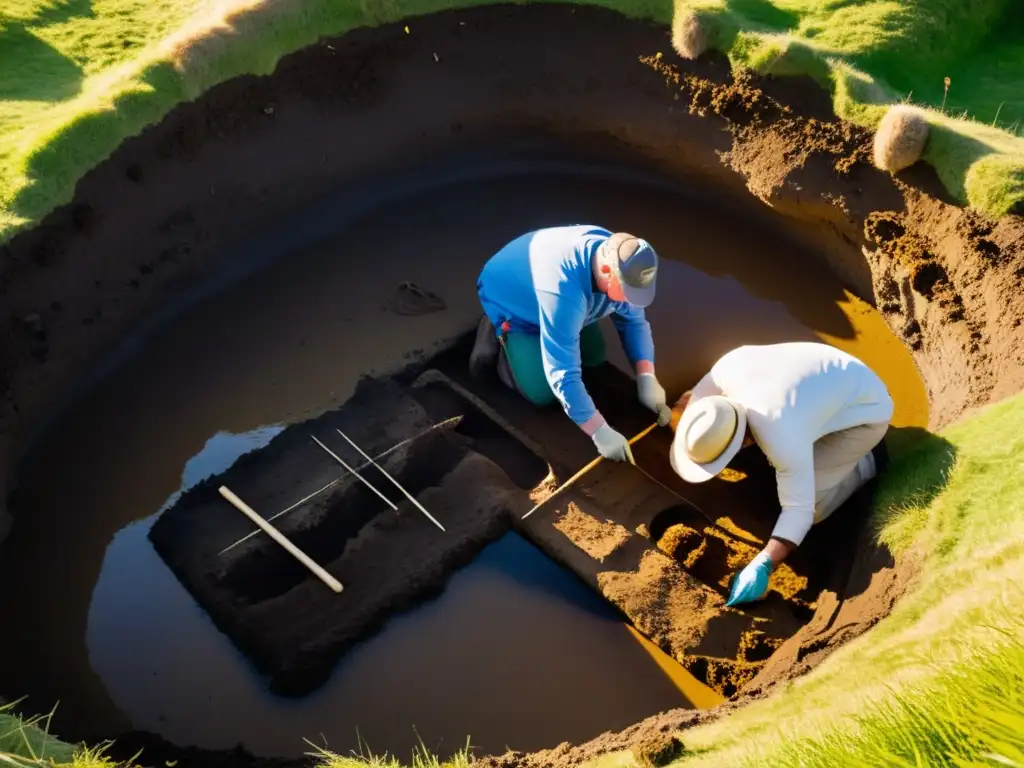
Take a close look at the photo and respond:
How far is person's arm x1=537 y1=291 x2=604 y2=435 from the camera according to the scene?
15.3 ft

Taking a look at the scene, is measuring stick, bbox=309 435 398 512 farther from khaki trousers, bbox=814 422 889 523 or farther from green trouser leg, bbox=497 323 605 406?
khaki trousers, bbox=814 422 889 523

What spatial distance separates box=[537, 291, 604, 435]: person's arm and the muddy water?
1007mm

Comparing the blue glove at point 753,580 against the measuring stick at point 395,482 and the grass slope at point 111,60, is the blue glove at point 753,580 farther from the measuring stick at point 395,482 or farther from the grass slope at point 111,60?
the grass slope at point 111,60

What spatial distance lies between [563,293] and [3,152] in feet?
13.8

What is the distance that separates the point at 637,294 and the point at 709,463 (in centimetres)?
103

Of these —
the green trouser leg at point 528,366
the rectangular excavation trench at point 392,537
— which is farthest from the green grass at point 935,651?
the green trouser leg at point 528,366

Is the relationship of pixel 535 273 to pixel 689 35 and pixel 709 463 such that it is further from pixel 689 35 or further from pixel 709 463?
pixel 689 35

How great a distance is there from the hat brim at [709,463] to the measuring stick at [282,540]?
2130mm

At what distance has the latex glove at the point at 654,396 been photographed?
17.2ft

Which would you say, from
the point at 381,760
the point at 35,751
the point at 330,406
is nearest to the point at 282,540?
the point at 330,406

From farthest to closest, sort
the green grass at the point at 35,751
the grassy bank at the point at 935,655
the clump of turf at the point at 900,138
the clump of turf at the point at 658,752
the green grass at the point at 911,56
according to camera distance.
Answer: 1. the green grass at the point at 911,56
2. the clump of turf at the point at 900,138
3. the clump of turf at the point at 658,752
4. the green grass at the point at 35,751
5. the grassy bank at the point at 935,655

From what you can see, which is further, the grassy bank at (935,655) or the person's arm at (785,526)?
the person's arm at (785,526)

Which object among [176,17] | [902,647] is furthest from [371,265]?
[902,647]

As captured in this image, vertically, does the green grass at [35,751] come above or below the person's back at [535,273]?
below
